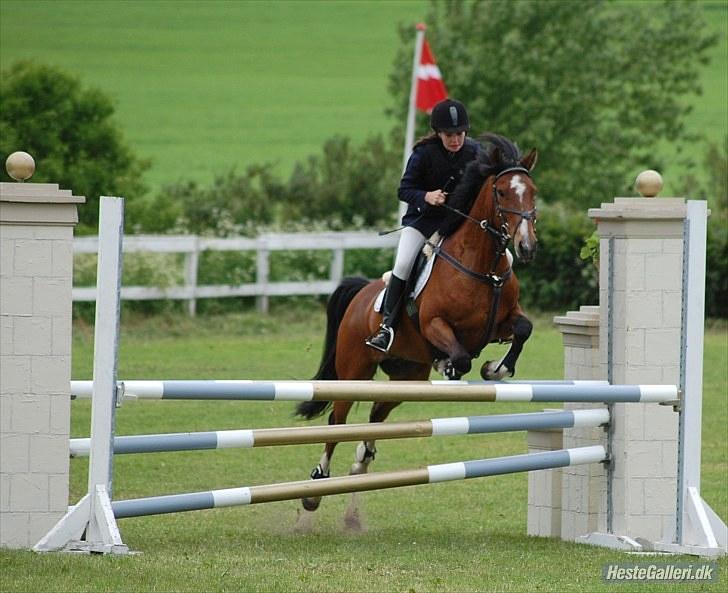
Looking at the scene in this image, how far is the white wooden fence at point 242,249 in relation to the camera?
1827 cm

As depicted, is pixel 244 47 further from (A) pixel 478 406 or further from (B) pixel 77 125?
(A) pixel 478 406

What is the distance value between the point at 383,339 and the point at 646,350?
1.58m

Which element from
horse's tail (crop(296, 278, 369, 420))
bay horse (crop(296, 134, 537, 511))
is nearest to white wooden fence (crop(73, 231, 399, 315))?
horse's tail (crop(296, 278, 369, 420))

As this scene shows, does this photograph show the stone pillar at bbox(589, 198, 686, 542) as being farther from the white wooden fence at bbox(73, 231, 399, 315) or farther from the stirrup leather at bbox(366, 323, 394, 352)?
the white wooden fence at bbox(73, 231, 399, 315)

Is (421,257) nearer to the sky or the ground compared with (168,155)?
nearer to the ground

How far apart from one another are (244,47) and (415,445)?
39965mm

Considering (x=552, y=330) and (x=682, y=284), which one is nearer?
(x=682, y=284)

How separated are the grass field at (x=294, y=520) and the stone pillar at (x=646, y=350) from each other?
331mm

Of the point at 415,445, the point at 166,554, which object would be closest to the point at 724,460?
the point at 415,445

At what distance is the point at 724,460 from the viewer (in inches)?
387

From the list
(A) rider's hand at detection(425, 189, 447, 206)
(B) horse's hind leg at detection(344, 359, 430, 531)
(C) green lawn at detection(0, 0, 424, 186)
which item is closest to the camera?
(A) rider's hand at detection(425, 189, 447, 206)

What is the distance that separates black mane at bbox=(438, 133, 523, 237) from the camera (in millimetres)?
6746

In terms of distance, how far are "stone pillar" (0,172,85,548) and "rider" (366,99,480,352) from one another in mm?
2169

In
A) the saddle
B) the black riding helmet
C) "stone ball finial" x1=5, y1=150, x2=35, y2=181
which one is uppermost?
the black riding helmet
